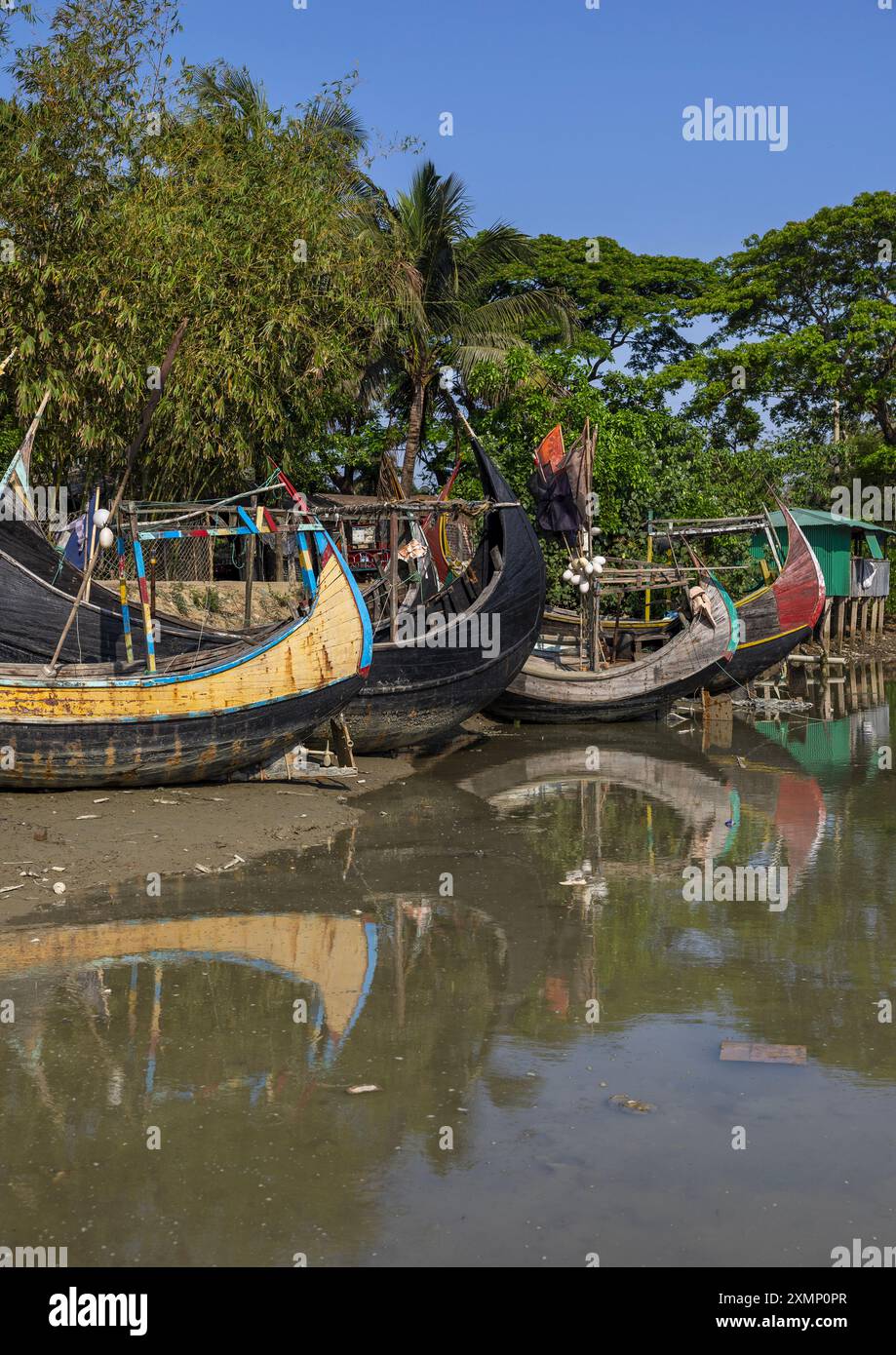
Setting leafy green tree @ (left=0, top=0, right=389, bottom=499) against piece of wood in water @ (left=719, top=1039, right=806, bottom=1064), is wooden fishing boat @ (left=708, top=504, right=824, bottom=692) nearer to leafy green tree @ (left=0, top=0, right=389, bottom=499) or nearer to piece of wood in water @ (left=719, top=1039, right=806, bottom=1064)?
leafy green tree @ (left=0, top=0, right=389, bottom=499)

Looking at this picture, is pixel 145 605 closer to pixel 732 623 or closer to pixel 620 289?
pixel 732 623

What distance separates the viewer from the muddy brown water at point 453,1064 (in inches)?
193

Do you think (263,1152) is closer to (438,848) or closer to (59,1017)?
(59,1017)

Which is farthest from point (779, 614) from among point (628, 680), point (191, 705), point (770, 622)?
point (191, 705)

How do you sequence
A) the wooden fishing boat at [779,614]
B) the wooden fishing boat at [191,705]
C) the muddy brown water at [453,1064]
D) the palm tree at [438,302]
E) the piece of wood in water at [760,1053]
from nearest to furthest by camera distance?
the muddy brown water at [453,1064] < the piece of wood in water at [760,1053] < the wooden fishing boat at [191,705] < the wooden fishing boat at [779,614] < the palm tree at [438,302]

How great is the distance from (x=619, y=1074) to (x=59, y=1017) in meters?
2.97

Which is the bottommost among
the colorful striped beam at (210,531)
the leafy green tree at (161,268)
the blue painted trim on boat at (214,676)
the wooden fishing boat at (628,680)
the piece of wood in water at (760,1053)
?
the piece of wood in water at (760,1053)

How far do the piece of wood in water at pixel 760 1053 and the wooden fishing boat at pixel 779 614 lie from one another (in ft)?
45.6

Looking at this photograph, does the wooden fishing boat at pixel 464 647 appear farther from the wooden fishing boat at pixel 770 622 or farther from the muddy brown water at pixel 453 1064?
the wooden fishing boat at pixel 770 622

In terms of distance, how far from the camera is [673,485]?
83.0 feet

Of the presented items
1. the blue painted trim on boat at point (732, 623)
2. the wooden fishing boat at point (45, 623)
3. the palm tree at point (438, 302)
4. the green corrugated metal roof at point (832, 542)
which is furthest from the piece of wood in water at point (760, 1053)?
the green corrugated metal roof at point (832, 542)

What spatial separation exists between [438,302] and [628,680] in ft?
38.9

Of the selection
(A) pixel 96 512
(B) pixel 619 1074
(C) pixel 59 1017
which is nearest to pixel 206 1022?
(C) pixel 59 1017

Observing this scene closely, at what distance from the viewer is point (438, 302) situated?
26844 millimetres
